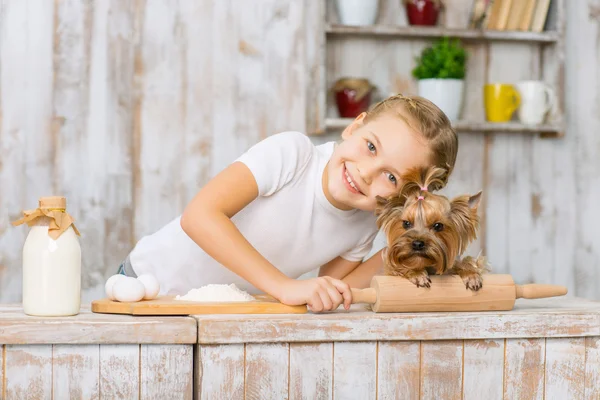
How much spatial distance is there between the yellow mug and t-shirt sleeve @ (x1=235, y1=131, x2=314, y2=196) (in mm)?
1413

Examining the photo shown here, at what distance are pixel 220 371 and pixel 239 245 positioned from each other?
327 mm

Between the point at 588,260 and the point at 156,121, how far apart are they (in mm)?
1842

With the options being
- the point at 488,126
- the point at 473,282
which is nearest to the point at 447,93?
the point at 488,126

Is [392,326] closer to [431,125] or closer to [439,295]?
[439,295]

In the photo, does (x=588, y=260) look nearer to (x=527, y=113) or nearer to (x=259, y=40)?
(x=527, y=113)

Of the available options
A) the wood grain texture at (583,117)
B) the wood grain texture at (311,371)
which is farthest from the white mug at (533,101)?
the wood grain texture at (311,371)

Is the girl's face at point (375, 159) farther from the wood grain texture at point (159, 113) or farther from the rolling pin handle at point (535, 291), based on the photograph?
the wood grain texture at point (159, 113)

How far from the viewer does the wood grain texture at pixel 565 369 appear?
4.42 feet

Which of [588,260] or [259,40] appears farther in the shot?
[588,260]

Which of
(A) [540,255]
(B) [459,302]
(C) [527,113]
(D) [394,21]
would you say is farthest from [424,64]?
(B) [459,302]

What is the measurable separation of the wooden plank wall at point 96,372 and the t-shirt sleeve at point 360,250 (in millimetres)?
724

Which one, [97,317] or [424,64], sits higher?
[424,64]

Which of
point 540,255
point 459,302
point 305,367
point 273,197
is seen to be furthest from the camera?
point 540,255

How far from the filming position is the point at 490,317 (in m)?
1.32
